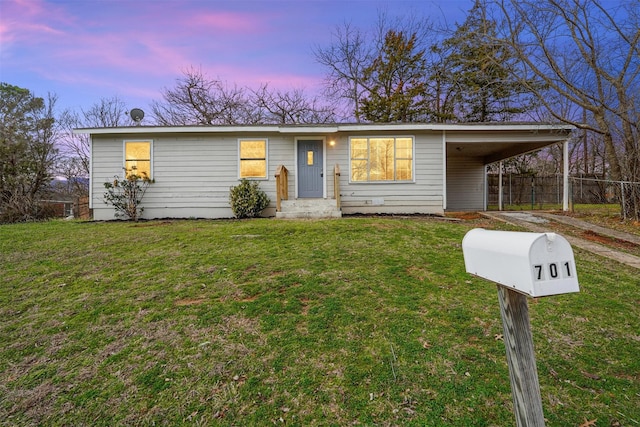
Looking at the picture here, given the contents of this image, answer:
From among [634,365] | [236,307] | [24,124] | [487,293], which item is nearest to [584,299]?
[487,293]

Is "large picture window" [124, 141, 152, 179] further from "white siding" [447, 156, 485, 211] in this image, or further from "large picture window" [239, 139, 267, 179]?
"white siding" [447, 156, 485, 211]

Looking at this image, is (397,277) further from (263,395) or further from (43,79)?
(43,79)

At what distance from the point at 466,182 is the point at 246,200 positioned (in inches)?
369

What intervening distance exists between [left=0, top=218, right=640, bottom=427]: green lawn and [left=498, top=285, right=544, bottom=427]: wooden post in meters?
0.61

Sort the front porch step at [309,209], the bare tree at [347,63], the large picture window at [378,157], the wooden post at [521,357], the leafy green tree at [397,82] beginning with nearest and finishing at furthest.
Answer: the wooden post at [521,357], the front porch step at [309,209], the large picture window at [378,157], the leafy green tree at [397,82], the bare tree at [347,63]

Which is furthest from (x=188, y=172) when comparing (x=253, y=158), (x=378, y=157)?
(x=378, y=157)

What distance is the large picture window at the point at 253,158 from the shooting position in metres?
9.16

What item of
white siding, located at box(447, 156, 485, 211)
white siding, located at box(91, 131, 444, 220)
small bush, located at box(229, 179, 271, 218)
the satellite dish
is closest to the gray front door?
white siding, located at box(91, 131, 444, 220)

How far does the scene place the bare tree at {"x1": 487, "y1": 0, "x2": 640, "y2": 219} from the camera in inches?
290

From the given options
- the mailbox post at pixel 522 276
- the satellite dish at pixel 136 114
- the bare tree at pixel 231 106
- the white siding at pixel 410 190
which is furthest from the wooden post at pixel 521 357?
the bare tree at pixel 231 106

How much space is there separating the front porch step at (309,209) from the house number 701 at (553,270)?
7.35m

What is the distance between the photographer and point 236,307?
2781mm

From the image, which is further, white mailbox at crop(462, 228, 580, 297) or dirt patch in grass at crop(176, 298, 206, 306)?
dirt patch in grass at crop(176, 298, 206, 306)

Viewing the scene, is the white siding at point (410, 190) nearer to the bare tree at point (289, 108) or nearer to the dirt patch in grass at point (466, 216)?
the dirt patch in grass at point (466, 216)
